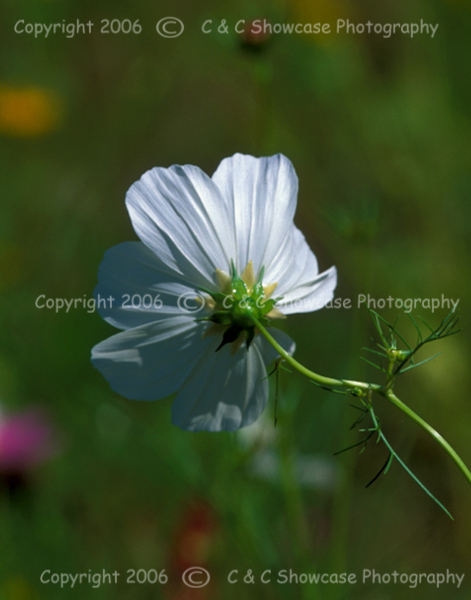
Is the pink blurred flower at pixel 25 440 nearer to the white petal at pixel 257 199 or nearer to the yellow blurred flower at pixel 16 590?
the yellow blurred flower at pixel 16 590

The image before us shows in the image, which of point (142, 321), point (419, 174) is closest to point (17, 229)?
point (419, 174)

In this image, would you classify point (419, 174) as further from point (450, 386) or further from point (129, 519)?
point (129, 519)

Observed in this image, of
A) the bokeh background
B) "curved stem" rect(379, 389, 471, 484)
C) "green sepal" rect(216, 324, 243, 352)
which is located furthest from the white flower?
the bokeh background

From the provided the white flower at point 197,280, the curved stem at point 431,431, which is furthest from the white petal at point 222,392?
the curved stem at point 431,431

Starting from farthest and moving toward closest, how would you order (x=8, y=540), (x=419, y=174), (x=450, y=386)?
(x=419, y=174) → (x=450, y=386) → (x=8, y=540)

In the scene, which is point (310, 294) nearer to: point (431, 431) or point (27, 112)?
point (431, 431)

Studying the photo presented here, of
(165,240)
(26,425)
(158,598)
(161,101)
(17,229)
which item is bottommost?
(158,598)

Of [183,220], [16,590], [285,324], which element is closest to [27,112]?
[285,324]
